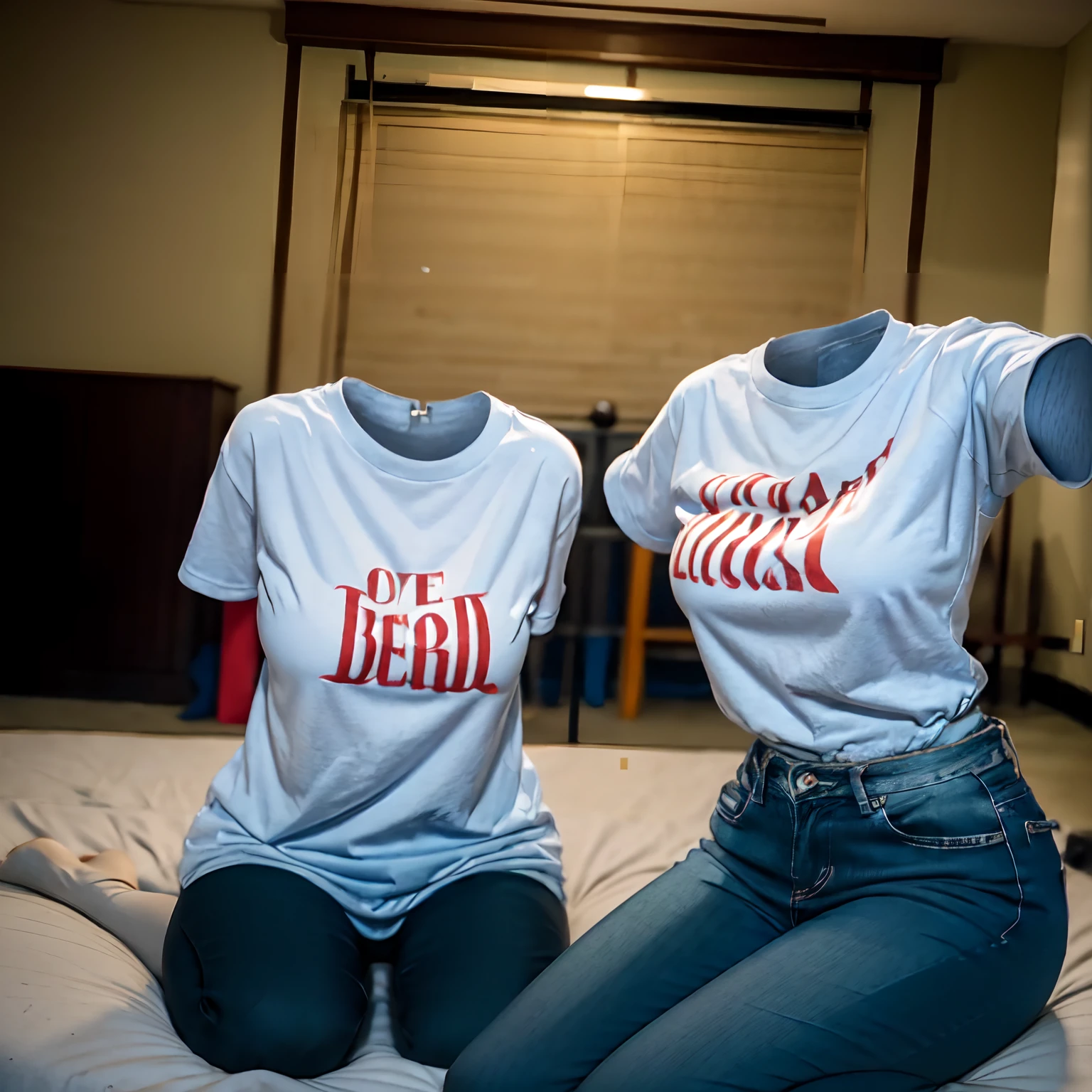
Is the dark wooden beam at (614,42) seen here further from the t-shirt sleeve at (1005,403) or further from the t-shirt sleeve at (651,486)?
the t-shirt sleeve at (1005,403)

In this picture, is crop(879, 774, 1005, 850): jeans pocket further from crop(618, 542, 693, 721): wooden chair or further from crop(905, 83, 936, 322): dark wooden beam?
crop(905, 83, 936, 322): dark wooden beam

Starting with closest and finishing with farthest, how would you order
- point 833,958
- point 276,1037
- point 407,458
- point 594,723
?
point 833,958
point 276,1037
point 407,458
point 594,723

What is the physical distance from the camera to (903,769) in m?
0.84

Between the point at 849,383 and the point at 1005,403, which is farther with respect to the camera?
the point at 849,383

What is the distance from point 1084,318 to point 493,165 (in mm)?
1697

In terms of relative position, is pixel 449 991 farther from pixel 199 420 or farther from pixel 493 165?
pixel 493 165

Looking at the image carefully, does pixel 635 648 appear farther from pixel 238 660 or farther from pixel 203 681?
pixel 238 660

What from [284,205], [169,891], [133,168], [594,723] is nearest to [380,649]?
[169,891]

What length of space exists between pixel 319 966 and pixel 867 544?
25.0 inches

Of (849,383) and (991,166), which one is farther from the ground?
(991,166)

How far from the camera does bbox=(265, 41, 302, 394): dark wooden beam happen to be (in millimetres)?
2963

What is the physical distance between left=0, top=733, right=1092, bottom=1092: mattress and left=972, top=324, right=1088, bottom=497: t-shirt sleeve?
19.7 inches

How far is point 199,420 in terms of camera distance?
2908 millimetres

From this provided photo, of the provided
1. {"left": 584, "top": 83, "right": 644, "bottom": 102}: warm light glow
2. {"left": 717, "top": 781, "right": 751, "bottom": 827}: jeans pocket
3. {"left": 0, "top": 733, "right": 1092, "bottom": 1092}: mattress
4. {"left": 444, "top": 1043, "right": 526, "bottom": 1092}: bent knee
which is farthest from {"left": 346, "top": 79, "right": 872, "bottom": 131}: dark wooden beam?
{"left": 444, "top": 1043, "right": 526, "bottom": 1092}: bent knee
